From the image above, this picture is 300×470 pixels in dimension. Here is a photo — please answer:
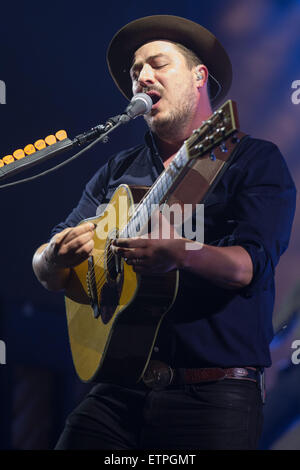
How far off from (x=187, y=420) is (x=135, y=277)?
48 cm

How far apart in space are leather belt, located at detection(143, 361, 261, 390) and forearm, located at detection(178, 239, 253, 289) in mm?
282

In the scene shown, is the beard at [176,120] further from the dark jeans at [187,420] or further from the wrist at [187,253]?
the dark jeans at [187,420]

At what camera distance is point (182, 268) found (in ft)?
5.31

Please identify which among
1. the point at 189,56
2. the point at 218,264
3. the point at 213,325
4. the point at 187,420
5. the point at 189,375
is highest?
the point at 189,56

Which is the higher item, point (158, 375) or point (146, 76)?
point (146, 76)

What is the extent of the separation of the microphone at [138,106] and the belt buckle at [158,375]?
892 millimetres

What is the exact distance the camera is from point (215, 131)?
5.10 ft

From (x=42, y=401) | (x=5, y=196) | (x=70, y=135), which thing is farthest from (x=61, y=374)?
(x=70, y=135)

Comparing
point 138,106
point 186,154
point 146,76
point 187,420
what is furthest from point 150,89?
point 187,420

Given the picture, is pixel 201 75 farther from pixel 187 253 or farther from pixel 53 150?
pixel 187 253

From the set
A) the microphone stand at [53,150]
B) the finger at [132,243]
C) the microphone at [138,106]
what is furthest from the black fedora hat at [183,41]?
the finger at [132,243]

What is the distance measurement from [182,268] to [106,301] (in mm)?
506

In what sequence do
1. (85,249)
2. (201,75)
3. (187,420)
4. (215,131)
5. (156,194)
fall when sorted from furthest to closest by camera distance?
(201,75) < (85,249) < (156,194) < (187,420) < (215,131)

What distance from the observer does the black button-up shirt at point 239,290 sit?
169 centimetres
